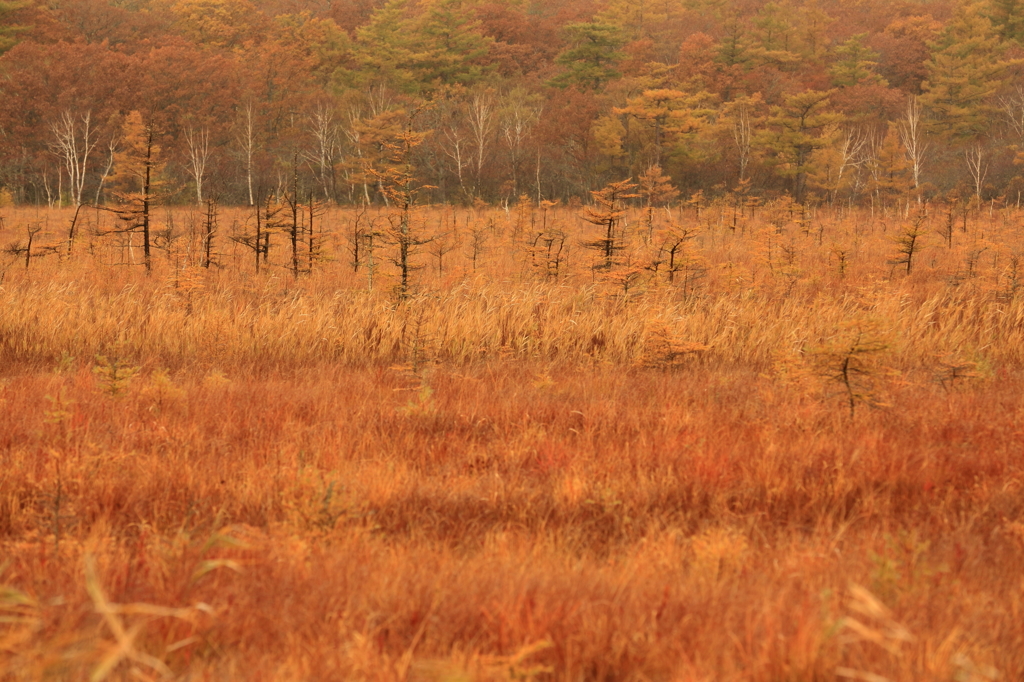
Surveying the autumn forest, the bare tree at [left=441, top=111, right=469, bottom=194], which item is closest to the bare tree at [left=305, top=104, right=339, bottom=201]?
the bare tree at [left=441, top=111, right=469, bottom=194]

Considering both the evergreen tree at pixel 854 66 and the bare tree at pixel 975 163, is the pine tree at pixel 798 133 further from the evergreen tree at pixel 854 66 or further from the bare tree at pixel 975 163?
the evergreen tree at pixel 854 66

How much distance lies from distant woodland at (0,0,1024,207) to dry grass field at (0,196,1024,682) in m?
26.0

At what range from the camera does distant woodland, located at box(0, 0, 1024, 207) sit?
1490 inches

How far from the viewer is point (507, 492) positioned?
13.2ft

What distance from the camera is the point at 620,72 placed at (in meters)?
50.5

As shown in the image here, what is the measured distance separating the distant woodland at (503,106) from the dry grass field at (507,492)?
25992mm

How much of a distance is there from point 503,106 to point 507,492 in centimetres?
4542

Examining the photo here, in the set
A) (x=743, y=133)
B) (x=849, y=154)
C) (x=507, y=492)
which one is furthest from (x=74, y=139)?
(x=849, y=154)

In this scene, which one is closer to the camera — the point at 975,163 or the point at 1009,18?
the point at 975,163

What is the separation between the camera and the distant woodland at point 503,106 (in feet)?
124

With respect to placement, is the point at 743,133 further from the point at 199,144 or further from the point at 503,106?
the point at 199,144

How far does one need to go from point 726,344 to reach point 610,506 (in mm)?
4847

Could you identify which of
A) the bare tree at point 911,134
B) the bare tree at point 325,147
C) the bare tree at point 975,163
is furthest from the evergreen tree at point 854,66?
the bare tree at point 325,147

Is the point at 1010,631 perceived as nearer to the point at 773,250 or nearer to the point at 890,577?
the point at 890,577
